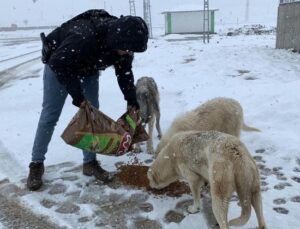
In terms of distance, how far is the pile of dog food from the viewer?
4803mm

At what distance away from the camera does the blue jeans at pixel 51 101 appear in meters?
4.71

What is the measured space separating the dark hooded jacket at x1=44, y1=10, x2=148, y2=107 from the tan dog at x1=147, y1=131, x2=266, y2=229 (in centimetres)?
110

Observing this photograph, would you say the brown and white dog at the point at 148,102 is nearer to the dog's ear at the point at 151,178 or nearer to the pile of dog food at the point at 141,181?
the pile of dog food at the point at 141,181

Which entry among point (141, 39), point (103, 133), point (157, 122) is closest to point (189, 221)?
point (103, 133)

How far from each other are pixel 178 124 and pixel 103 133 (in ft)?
3.62

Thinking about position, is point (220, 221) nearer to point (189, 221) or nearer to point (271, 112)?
point (189, 221)

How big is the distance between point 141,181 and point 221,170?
1.76m

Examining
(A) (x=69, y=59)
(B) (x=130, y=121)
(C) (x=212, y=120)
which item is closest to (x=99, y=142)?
(B) (x=130, y=121)

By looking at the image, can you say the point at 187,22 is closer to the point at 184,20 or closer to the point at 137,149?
the point at 184,20

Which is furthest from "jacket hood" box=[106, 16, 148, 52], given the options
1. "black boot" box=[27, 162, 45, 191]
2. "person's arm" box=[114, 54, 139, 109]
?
"black boot" box=[27, 162, 45, 191]

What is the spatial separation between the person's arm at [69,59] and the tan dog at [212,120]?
1470mm

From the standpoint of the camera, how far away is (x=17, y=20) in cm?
9462

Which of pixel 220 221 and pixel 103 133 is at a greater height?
pixel 103 133

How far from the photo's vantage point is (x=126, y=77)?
490 cm
